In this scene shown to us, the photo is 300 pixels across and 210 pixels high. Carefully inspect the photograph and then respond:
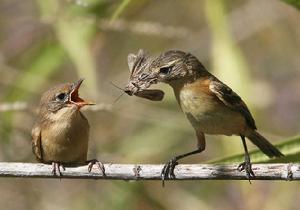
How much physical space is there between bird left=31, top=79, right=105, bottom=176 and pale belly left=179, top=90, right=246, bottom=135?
813 millimetres

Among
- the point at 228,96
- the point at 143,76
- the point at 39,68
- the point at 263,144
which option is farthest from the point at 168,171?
the point at 39,68

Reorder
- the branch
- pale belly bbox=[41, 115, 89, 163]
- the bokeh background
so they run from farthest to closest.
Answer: pale belly bbox=[41, 115, 89, 163]
the bokeh background
the branch

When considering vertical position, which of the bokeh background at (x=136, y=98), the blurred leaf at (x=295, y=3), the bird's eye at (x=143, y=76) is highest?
the blurred leaf at (x=295, y=3)

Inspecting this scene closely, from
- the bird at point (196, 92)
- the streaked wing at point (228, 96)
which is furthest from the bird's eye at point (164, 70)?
the streaked wing at point (228, 96)

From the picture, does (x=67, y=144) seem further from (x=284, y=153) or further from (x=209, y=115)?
(x=284, y=153)

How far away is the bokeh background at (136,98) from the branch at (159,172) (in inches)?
3.6

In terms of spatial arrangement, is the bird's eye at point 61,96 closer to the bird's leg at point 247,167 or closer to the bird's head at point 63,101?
the bird's head at point 63,101

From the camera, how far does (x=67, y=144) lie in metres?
6.08

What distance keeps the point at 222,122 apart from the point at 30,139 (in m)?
1.88

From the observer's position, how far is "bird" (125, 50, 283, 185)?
17.5 ft

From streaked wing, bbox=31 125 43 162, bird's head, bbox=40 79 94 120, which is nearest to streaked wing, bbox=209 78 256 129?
bird's head, bbox=40 79 94 120

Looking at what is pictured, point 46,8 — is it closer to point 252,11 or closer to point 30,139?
point 30,139

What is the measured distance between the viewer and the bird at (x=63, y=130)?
6055mm

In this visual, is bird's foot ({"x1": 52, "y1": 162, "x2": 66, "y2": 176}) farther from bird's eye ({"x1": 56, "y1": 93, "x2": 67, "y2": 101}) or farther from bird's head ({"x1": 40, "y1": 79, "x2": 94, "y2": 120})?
bird's eye ({"x1": 56, "y1": 93, "x2": 67, "y2": 101})
